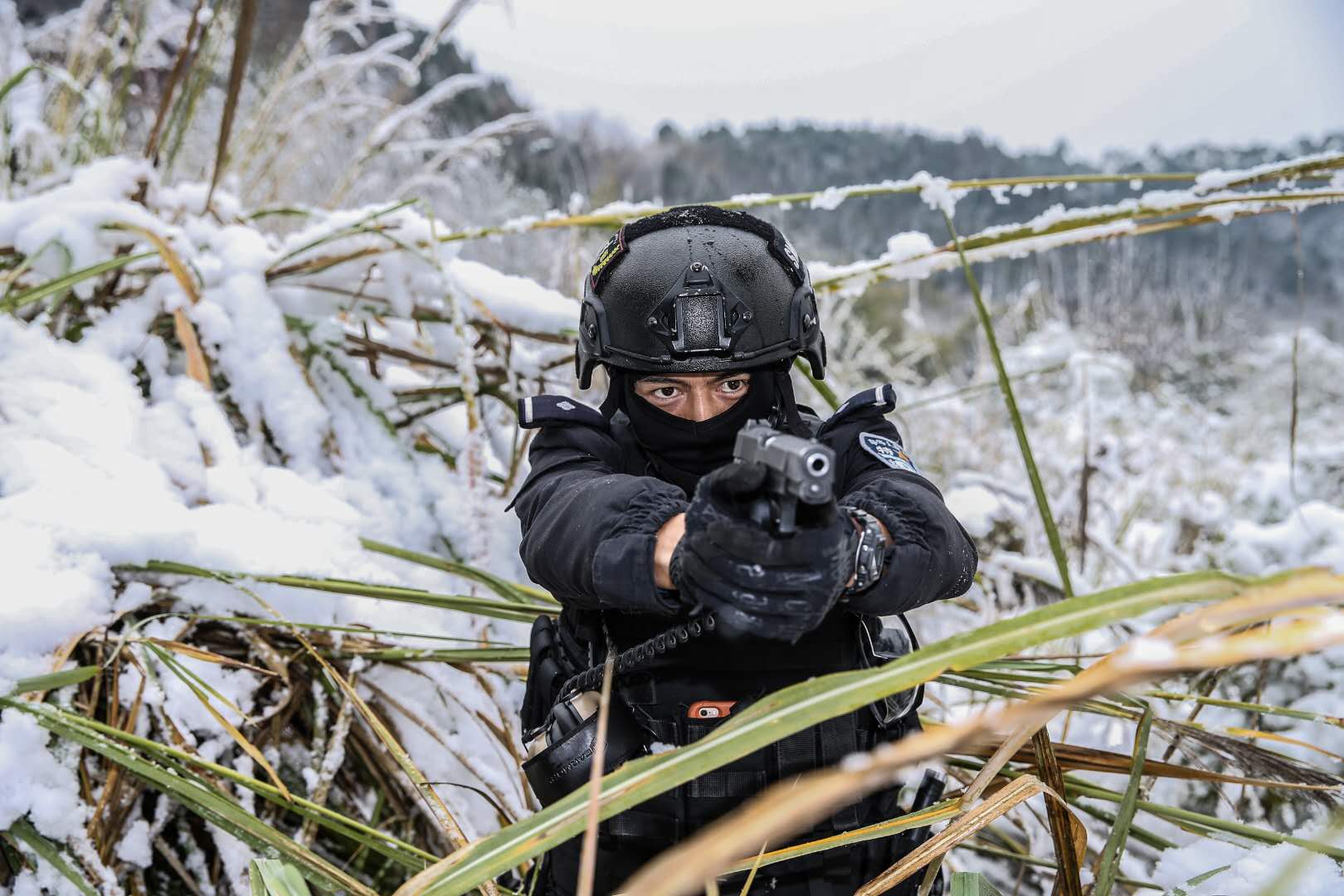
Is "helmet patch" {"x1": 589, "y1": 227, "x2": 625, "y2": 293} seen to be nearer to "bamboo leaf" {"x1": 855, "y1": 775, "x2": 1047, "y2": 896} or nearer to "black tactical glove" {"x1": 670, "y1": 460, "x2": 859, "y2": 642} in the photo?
"black tactical glove" {"x1": 670, "y1": 460, "x2": 859, "y2": 642}

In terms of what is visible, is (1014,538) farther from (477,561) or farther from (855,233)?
(855,233)

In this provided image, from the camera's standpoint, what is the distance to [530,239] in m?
6.29

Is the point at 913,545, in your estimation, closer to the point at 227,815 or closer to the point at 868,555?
the point at 868,555

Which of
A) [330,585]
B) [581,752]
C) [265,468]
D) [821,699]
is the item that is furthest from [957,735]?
[265,468]

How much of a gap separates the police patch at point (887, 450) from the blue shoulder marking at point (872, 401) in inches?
1.5

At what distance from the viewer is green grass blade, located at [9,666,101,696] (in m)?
1.01

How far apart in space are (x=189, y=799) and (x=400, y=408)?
1.01m

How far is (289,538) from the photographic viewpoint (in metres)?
1.34

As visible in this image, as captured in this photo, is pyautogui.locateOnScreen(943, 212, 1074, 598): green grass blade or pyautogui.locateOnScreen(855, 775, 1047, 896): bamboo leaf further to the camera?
pyautogui.locateOnScreen(943, 212, 1074, 598): green grass blade

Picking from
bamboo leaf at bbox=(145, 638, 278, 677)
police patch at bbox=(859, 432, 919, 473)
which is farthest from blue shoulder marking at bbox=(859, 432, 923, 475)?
bamboo leaf at bbox=(145, 638, 278, 677)

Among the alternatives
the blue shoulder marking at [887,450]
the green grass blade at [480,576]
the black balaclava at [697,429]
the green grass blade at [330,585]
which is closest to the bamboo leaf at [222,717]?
the green grass blade at [330,585]

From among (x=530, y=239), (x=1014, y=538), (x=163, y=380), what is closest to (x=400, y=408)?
(x=163, y=380)

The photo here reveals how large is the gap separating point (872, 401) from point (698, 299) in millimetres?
265

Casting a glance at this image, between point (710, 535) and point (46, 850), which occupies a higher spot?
point (710, 535)
